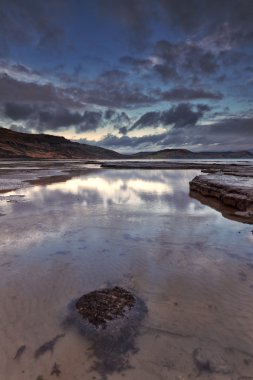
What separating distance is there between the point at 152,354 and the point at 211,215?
8875mm

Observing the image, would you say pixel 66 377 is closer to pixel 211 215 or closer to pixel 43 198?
pixel 211 215

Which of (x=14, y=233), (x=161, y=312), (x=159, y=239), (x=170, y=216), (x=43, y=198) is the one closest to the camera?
(x=161, y=312)

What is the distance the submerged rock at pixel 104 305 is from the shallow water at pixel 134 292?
9.1 inches

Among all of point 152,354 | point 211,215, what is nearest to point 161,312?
point 152,354

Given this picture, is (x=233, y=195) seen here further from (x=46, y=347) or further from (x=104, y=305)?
(x=46, y=347)

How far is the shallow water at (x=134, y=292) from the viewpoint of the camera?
336 centimetres

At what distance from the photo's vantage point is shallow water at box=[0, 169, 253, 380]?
3.36 meters

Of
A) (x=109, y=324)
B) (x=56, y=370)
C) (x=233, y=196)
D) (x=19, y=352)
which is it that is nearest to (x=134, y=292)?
(x=109, y=324)

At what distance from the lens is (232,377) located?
3.15 meters

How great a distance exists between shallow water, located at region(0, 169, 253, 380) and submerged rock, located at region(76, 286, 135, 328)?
0.23m

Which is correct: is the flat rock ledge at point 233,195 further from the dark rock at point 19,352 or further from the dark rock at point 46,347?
the dark rock at point 19,352

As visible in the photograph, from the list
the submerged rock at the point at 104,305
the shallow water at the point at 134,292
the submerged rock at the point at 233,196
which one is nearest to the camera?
the shallow water at the point at 134,292

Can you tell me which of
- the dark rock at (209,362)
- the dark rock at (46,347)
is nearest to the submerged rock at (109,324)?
the dark rock at (46,347)

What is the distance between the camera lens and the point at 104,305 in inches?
178
